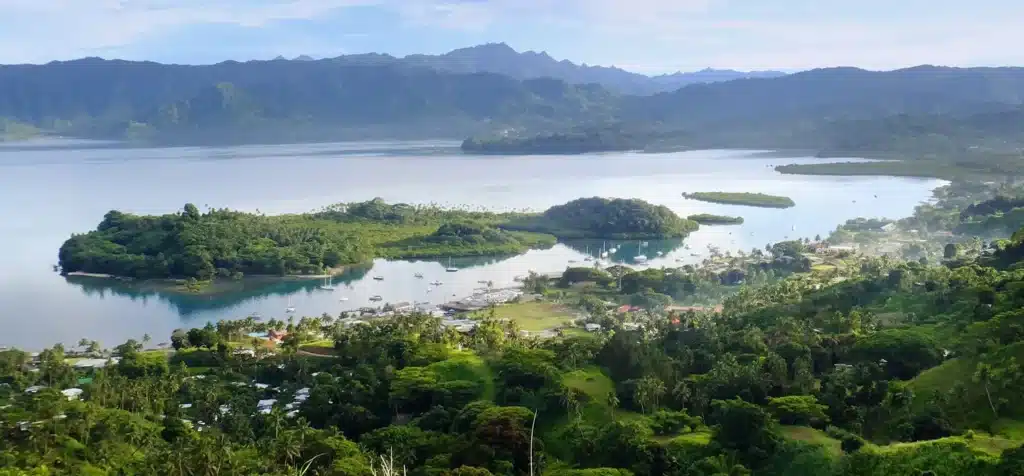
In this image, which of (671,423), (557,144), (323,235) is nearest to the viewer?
(671,423)

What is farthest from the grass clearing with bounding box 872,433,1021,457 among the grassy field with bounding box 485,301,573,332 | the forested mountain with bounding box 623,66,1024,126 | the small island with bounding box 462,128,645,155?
the forested mountain with bounding box 623,66,1024,126

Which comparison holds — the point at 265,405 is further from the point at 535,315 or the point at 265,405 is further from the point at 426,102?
the point at 426,102

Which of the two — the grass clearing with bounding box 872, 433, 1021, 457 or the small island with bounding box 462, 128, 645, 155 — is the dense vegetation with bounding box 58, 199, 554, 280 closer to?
the grass clearing with bounding box 872, 433, 1021, 457

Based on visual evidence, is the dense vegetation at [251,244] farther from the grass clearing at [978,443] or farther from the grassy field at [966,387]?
the grass clearing at [978,443]

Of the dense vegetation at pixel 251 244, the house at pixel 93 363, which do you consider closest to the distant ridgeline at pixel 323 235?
the dense vegetation at pixel 251 244

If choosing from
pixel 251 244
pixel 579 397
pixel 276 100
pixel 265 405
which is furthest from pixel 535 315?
pixel 276 100

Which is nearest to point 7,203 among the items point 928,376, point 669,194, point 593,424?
point 669,194
